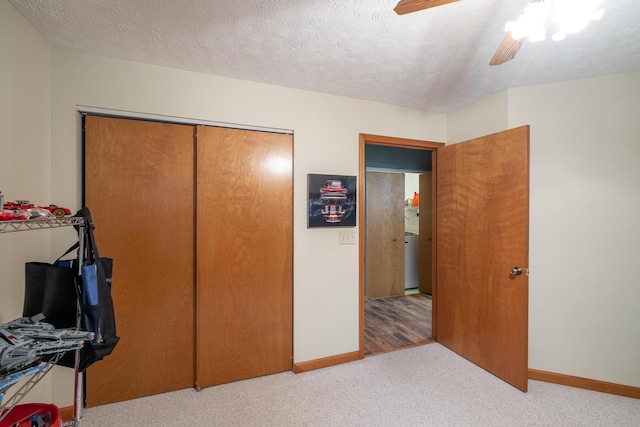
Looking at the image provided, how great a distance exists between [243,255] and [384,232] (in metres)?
2.73

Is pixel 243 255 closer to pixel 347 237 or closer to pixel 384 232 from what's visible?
pixel 347 237

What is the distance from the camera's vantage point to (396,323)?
3236 millimetres

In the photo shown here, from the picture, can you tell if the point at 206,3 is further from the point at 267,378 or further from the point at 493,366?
the point at 493,366

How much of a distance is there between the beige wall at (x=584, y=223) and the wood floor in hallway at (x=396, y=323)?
1.06 m

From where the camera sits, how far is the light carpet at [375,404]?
1.69 m

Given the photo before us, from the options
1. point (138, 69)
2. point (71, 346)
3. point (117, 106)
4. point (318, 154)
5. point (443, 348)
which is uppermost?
point (138, 69)

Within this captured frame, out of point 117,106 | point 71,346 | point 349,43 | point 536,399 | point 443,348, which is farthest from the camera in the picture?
point 443,348

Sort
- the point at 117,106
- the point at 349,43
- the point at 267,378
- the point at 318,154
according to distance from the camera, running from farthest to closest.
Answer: the point at 318,154
the point at 267,378
the point at 117,106
the point at 349,43

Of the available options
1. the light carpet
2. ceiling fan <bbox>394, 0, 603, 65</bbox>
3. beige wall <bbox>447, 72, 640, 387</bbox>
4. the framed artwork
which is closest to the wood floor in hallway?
the light carpet

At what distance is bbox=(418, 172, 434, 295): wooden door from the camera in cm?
427

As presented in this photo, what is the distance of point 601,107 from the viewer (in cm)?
198

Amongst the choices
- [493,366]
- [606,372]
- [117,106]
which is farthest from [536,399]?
[117,106]

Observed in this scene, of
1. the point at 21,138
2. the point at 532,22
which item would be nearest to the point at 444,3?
the point at 532,22

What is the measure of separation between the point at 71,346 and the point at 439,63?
2.49 m
